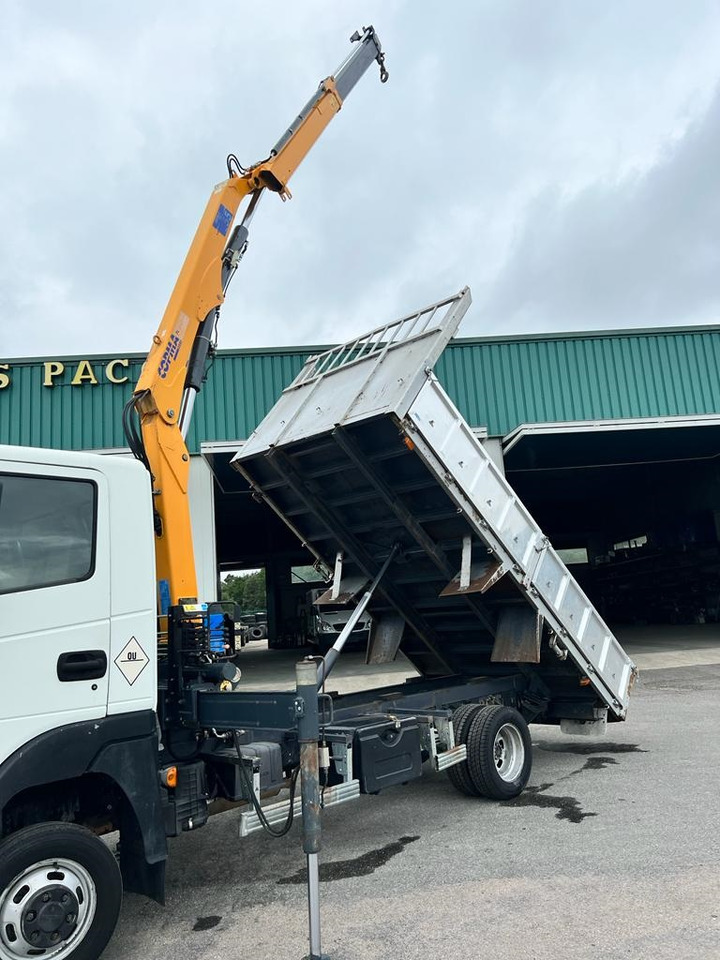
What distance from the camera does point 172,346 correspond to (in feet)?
20.8

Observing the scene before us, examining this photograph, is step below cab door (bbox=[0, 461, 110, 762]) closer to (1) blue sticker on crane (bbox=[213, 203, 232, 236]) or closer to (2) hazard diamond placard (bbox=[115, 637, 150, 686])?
(2) hazard diamond placard (bbox=[115, 637, 150, 686])

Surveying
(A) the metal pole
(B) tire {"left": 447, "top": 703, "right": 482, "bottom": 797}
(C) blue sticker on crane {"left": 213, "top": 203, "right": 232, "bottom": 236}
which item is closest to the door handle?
(A) the metal pole

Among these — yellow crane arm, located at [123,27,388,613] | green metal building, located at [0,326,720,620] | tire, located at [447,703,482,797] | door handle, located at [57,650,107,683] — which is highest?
green metal building, located at [0,326,720,620]

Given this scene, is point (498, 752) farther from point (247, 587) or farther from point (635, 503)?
point (247, 587)

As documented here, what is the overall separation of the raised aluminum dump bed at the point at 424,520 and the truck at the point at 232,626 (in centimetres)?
3

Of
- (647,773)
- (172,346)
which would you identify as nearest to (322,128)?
(172,346)

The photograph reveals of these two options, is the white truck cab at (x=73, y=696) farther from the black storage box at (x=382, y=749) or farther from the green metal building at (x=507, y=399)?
the green metal building at (x=507, y=399)

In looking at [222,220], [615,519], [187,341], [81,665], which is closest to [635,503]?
[615,519]

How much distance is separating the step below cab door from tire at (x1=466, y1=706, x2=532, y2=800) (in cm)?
355

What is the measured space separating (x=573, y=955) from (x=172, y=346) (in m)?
5.11

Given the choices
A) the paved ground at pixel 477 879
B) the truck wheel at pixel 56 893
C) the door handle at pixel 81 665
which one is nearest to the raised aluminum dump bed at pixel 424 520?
the paved ground at pixel 477 879

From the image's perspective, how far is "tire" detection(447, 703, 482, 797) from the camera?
21.3ft

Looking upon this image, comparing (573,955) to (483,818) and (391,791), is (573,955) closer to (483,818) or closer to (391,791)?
(483,818)

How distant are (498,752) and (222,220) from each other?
18.0 feet
